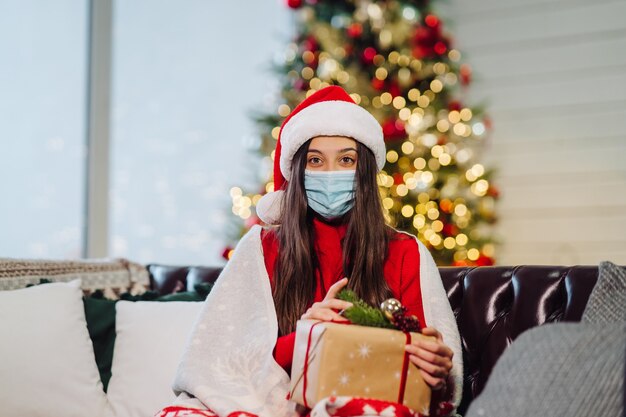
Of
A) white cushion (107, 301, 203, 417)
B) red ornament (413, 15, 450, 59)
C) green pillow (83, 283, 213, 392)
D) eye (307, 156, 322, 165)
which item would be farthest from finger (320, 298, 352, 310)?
red ornament (413, 15, 450, 59)

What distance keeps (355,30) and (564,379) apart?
3399 mm

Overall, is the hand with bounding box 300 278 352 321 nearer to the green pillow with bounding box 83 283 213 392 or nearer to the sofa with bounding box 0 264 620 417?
the sofa with bounding box 0 264 620 417

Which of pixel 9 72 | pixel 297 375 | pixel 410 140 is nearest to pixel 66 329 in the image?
pixel 297 375

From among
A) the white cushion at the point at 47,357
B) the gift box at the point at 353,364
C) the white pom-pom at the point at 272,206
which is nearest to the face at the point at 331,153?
the white pom-pom at the point at 272,206

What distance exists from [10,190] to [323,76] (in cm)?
194

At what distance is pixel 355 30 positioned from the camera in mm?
4359

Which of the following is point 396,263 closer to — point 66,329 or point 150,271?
point 66,329

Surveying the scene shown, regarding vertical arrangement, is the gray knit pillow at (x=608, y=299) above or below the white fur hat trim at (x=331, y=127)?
below

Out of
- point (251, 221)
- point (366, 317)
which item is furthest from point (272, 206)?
point (251, 221)

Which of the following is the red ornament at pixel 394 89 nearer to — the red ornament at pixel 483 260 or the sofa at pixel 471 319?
the red ornament at pixel 483 260

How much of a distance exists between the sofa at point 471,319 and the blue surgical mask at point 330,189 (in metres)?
0.45

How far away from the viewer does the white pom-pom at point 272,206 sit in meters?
2.09

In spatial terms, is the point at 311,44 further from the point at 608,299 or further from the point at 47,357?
the point at 608,299

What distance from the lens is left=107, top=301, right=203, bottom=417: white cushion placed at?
2.22 metres
